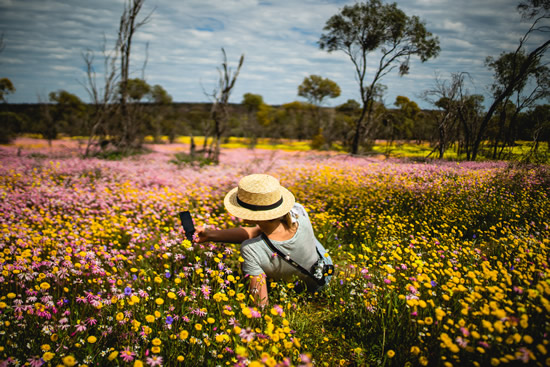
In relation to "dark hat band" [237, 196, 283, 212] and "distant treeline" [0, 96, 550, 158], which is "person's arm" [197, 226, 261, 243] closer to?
"dark hat band" [237, 196, 283, 212]

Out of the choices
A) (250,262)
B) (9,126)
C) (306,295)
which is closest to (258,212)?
(250,262)

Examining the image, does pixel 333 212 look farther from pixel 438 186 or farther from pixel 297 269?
pixel 297 269

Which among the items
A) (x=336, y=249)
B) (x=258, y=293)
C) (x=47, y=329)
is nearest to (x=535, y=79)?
(x=336, y=249)

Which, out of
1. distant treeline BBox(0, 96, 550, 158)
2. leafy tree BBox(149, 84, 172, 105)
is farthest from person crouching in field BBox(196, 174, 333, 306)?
leafy tree BBox(149, 84, 172, 105)

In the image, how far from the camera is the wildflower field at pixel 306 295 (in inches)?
71.1

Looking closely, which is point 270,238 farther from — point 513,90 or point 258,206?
point 513,90

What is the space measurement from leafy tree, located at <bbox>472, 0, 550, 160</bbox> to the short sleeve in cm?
763

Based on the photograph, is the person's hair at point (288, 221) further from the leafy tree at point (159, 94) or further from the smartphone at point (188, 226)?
the leafy tree at point (159, 94)

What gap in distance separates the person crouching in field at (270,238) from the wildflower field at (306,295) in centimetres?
22

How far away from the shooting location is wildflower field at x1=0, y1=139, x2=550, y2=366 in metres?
1.81

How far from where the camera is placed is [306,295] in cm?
309

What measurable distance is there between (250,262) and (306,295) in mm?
1065

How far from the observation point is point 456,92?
8.30 meters

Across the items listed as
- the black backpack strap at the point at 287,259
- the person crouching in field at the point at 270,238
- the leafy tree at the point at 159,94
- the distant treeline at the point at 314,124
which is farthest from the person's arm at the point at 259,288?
the leafy tree at the point at 159,94
